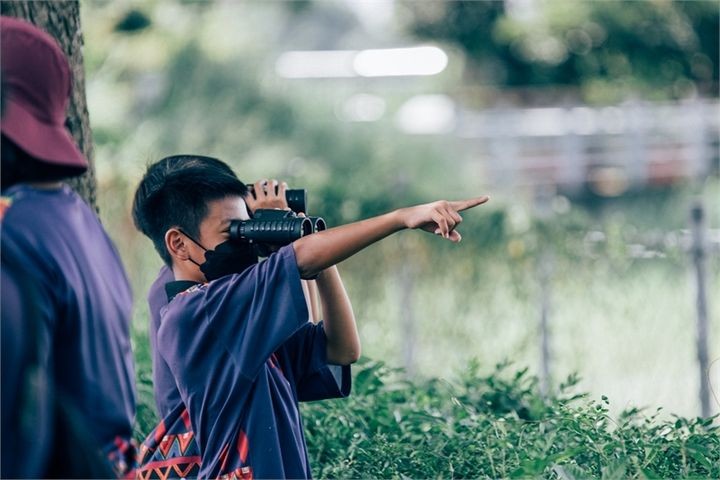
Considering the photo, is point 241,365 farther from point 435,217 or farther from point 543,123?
point 543,123

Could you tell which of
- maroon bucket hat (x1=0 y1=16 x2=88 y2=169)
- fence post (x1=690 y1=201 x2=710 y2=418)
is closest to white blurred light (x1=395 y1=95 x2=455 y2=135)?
fence post (x1=690 y1=201 x2=710 y2=418)

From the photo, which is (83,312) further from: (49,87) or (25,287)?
(49,87)

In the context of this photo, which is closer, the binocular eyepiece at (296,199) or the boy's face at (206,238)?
the boy's face at (206,238)

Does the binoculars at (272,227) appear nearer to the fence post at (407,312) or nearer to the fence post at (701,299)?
the fence post at (701,299)

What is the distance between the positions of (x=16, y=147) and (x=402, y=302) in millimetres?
5130

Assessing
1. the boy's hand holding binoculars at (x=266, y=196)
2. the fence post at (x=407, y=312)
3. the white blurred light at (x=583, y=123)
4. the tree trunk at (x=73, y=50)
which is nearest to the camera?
the boy's hand holding binoculars at (x=266, y=196)

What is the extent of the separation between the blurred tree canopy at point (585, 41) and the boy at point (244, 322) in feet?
64.3

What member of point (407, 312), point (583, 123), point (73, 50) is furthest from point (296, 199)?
point (583, 123)

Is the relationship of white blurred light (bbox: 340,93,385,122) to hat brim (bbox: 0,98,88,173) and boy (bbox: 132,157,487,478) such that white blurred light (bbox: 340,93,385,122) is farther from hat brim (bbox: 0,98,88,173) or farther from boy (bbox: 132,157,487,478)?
hat brim (bbox: 0,98,88,173)

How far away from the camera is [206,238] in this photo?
306cm

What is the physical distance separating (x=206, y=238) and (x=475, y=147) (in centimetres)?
1835

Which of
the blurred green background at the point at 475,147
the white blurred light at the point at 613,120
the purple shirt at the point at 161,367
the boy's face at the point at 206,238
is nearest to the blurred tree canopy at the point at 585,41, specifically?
the blurred green background at the point at 475,147

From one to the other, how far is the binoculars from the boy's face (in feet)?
0.12

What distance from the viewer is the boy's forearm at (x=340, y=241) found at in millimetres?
2740
